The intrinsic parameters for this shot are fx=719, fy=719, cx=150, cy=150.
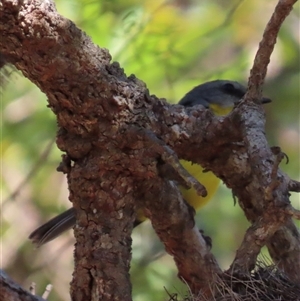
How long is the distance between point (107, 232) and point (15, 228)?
1.68 metres

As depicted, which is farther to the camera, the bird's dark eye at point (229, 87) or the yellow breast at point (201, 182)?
the bird's dark eye at point (229, 87)

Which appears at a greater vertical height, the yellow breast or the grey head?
the grey head

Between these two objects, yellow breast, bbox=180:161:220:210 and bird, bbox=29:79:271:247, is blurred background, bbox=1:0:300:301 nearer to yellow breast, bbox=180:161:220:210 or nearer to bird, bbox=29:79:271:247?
bird, bbox=29:79:271:247

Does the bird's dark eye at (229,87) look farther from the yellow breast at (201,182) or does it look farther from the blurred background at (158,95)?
the yellow breast at (201,182)

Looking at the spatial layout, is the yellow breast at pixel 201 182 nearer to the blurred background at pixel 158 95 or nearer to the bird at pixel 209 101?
the bird at pixel 209 101

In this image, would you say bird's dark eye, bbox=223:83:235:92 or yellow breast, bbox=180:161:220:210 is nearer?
yellow breast, bbox=180:161:220:210

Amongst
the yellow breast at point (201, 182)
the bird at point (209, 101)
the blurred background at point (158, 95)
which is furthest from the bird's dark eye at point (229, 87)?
the yellow breast at point (201, 182)

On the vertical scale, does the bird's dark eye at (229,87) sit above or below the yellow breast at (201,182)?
above

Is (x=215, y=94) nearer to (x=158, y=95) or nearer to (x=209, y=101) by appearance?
(x=209, y=101)

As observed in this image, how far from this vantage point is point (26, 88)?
2.92m

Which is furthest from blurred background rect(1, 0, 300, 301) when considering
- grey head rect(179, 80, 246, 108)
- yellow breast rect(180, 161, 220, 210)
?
yellow breast rect(180, 161, 220, 210)

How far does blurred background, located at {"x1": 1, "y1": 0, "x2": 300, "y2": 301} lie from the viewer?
2.61m

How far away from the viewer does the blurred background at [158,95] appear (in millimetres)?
2613

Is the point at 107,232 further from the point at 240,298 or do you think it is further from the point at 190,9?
the point at 190,9
